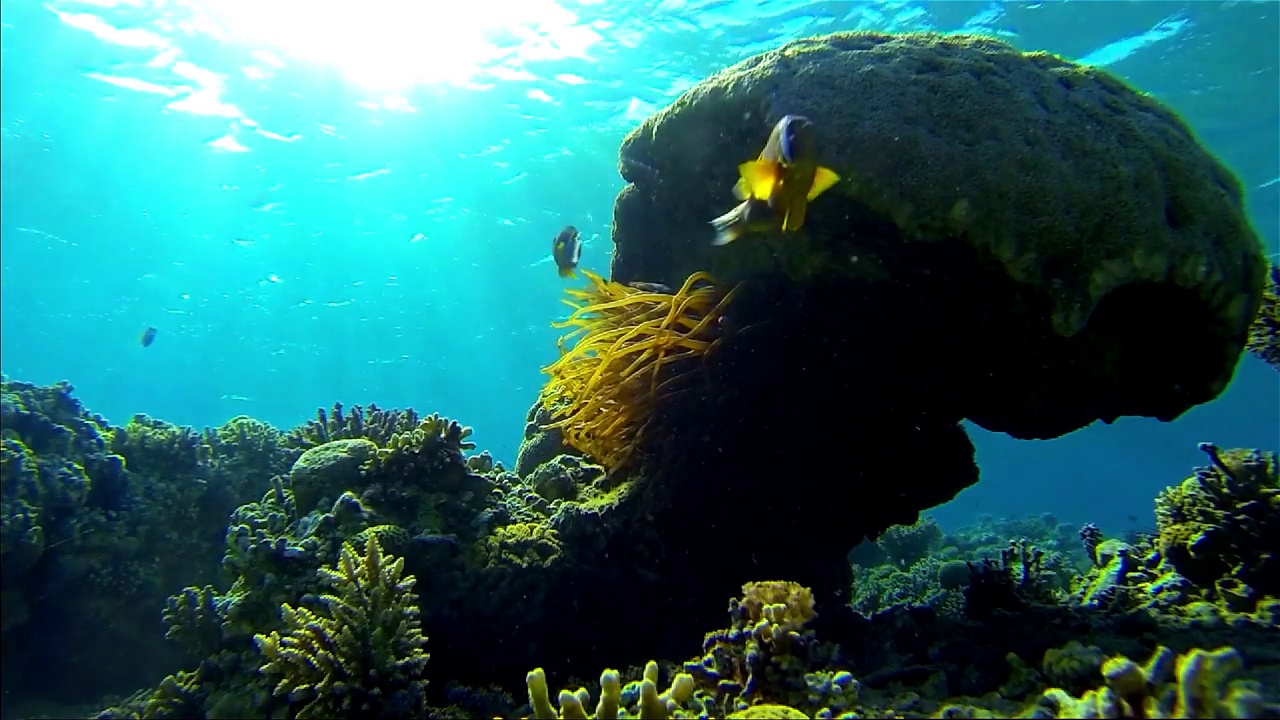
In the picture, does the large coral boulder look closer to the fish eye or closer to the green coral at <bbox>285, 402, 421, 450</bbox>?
the fish eye

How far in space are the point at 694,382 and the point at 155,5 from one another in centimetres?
1614

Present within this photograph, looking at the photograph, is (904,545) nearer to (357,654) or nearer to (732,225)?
(732,225)

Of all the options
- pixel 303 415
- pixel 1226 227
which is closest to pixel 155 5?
pixel 1226 227

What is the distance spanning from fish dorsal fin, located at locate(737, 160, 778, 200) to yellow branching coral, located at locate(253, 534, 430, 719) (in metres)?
2.56

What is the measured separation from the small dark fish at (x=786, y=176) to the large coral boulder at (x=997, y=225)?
1.86 ft

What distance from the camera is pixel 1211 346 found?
3.54m

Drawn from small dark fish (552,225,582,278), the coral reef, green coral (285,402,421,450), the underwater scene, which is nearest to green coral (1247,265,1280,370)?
the underwater scene

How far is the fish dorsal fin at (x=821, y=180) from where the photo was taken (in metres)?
2.78


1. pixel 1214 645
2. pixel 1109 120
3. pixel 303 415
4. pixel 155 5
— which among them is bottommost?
pixel 1214 645

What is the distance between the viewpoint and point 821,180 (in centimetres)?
281

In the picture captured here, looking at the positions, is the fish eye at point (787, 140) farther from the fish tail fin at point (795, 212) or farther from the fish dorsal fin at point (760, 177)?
the fish tail fin at point (795, 212)

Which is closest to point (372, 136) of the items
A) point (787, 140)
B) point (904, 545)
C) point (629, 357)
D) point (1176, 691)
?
point (904, 545)

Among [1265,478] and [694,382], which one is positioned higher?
[694,382]

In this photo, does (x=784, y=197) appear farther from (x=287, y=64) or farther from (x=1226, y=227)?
(x=287, y=64)
